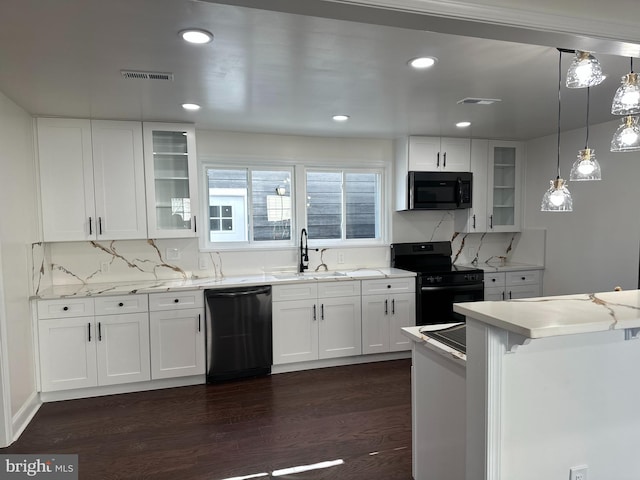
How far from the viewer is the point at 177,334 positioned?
3.45 metres

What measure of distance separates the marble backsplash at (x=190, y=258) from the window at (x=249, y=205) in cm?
19

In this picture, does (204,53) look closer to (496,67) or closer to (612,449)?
(496,67)

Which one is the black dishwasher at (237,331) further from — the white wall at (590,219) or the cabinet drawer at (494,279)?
the white wall at (590,219)

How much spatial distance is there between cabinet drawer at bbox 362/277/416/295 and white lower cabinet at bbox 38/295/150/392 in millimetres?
2069

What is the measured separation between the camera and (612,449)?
169cm

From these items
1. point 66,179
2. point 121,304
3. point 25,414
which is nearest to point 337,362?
point 121,304

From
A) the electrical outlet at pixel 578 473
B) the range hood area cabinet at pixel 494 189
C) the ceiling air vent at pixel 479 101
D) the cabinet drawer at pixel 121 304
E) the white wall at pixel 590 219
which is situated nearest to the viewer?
the electrical outlet at pixel 578 473

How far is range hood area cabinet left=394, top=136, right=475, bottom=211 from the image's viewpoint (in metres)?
4.27

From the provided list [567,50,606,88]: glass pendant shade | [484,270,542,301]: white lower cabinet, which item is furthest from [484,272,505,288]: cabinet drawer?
[567,50,606,88]: glass pendant shade

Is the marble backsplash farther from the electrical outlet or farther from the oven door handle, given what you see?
the electrical outlet

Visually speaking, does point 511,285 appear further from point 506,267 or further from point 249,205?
point 249,205

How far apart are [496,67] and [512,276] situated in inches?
110

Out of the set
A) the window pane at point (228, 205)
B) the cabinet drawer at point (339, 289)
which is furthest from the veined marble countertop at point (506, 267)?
the window pane at point (228, 205)

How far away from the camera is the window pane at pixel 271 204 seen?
13.9 ft
